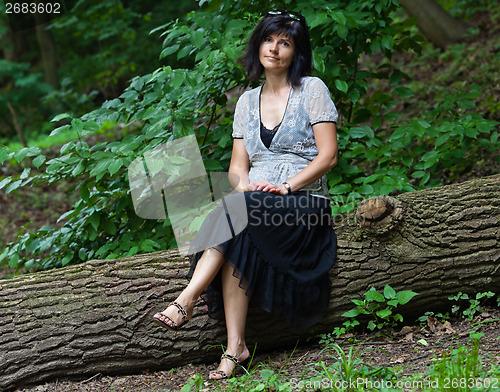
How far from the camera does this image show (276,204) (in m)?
2.63

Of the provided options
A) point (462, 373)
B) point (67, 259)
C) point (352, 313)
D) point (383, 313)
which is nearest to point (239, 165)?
point (352, 313)

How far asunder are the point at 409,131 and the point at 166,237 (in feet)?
6.18

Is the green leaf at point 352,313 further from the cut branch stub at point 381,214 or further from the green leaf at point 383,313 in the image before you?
the cut branch stub at point 381,214

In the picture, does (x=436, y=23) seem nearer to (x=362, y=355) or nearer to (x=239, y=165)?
(x=239, y=165)

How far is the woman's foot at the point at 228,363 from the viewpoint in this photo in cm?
251

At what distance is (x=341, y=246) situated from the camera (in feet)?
9.29

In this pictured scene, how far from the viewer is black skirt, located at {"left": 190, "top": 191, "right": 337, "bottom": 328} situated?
2557mm

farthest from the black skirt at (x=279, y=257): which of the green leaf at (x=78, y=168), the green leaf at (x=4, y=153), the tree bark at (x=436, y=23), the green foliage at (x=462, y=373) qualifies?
the tree bark at (x=436, y=23)

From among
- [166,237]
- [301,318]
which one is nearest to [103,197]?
[166,237]

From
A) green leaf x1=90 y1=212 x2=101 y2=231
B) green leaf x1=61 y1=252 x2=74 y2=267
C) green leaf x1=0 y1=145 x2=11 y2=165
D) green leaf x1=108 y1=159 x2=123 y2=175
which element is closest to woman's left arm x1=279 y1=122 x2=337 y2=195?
green leaf x1=108 y1=159 x2=123 y2=175

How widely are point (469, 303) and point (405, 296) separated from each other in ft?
1.67

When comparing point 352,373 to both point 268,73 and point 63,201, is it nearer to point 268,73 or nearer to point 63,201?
point 268,73

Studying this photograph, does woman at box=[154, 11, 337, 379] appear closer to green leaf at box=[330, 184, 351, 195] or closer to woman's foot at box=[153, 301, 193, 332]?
woman's foot at box=[153, 301, 193, 332]

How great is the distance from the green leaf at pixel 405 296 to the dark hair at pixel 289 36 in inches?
50.7
